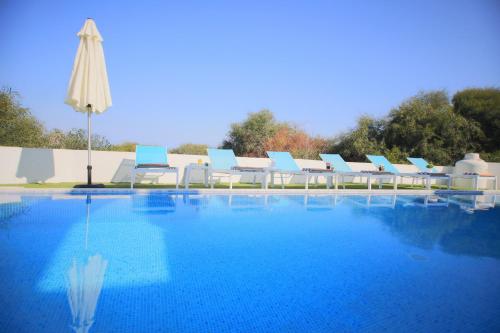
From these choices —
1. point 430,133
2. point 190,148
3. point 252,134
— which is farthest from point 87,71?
point 190,148

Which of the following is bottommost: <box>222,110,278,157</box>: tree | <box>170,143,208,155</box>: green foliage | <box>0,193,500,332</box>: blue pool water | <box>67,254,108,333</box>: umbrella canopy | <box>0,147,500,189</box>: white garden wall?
<box>0,193,500,332</box>: blue pool water

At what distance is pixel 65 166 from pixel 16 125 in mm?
3743

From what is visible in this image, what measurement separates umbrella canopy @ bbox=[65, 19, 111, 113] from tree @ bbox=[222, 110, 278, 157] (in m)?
12.3

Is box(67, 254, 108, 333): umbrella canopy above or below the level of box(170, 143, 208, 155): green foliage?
below

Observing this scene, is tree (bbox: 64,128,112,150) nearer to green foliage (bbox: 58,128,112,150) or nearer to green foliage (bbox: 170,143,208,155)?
green foliage (bbox: 58,128,112,150)

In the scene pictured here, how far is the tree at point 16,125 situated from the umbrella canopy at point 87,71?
5088 mm

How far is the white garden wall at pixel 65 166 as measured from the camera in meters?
8.08

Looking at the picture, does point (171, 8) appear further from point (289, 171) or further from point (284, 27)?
point (289, 171)

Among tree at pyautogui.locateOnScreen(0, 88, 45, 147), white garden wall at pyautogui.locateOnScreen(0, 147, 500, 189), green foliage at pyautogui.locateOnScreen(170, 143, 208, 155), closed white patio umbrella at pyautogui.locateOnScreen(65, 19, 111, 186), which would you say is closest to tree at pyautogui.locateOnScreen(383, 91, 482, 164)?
white garden wall at pyautogui.locateOnScreen(0, 147, 500, 189)

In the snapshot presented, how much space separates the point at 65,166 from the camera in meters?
8.72

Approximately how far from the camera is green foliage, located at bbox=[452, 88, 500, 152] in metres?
18.0

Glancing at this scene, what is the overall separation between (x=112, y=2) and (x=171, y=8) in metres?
2.46

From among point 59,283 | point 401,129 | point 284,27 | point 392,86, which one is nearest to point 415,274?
point 59,283

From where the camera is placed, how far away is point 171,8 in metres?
12.8
